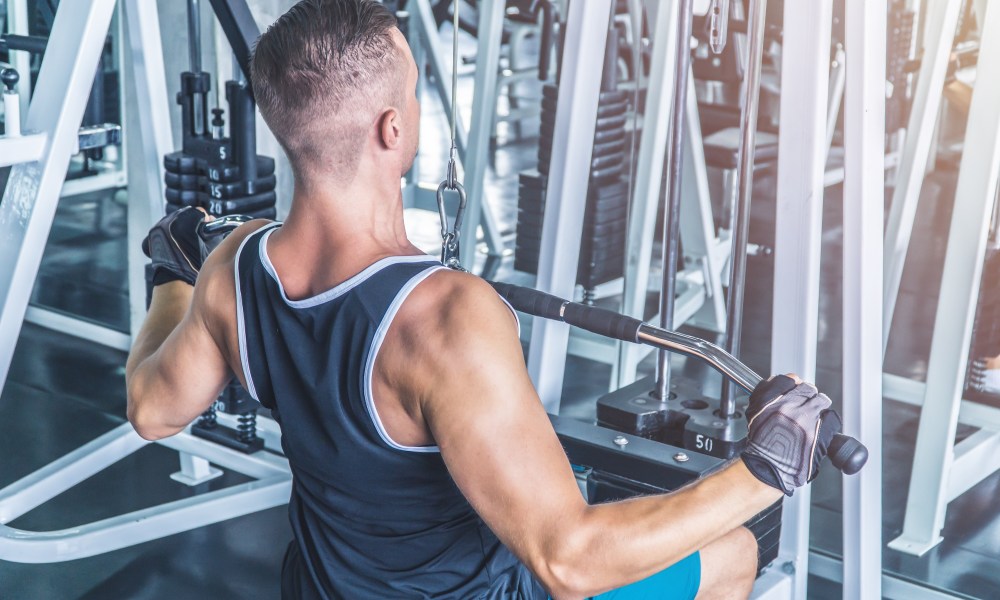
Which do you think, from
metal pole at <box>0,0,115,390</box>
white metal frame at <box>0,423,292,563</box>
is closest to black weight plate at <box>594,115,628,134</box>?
white metal frame at <box>0,423,292,563</box>

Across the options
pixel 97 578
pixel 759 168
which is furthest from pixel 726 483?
pixel 759 168

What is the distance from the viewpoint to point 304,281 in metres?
1.36

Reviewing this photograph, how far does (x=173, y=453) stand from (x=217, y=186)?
1.06 m

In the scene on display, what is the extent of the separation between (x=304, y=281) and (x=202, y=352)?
0.24 meters

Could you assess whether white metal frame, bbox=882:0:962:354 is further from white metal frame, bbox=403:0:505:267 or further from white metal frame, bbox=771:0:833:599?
white metal frame, bbox=403:0:505:267

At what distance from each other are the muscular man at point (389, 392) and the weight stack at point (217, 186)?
0.96 m

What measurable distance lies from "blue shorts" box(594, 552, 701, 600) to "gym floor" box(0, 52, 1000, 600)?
100 centimetres

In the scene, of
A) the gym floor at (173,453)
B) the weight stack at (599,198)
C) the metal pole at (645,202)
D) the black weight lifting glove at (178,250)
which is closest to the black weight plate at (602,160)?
the weight stack at (599,198)

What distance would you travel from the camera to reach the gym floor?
254 centimetres

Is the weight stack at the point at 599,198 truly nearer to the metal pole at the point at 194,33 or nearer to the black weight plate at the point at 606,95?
the black weight plate at the point at 606,95

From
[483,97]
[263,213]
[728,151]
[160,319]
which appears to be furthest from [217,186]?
[728,151]

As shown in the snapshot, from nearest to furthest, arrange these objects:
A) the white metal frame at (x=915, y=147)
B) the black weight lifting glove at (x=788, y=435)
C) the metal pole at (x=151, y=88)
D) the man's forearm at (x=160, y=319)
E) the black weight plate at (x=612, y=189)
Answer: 1. the black weight lifting glove at (x=788, y=435)
2. the man's forearm at (x=160, y=319)
3. the metal pole at (x=151, y=88)
4. the white metal frame at (x=915, y=147)
5. the black weight plate at (x=612, y=189)

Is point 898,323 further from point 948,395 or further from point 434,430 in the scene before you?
point 434,430

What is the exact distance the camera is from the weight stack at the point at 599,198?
3.63m
